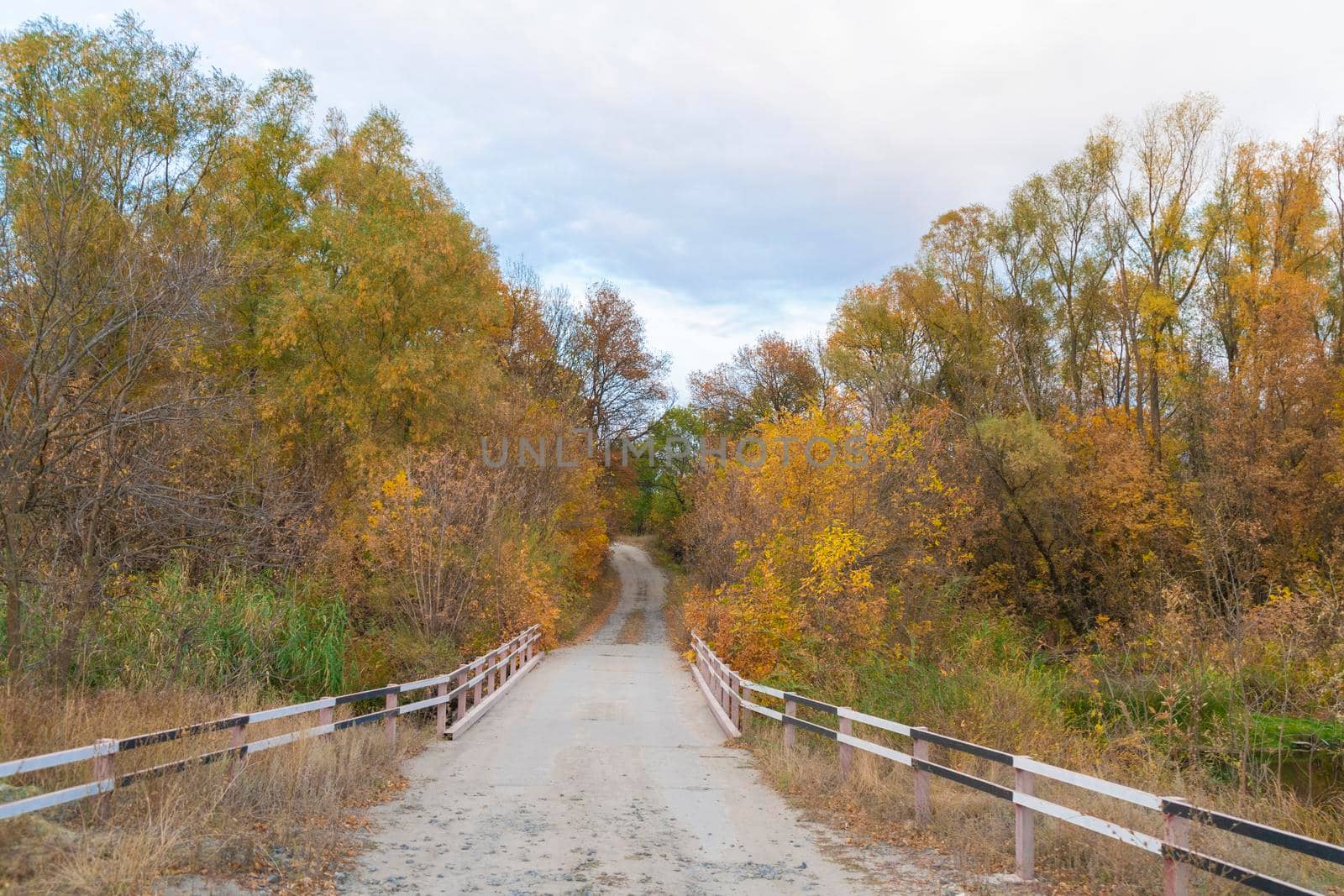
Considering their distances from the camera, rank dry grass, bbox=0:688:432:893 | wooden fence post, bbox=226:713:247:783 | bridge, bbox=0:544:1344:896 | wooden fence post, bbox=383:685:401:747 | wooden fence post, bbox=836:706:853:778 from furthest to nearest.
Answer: wooden fence post, bbox=383:685:401:747 < wooden fence post, bbox=836:706:853:778 < wooden fence post, bbox=226:713:247:783 < bridge, bbox=0:544:1344:896 < dry grass, bbox=0:688:432:893

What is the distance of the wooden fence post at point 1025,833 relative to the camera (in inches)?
249

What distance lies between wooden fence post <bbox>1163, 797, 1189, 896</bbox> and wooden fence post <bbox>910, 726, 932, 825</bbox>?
8.54ft

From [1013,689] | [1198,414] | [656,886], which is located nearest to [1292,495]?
[1198,414]

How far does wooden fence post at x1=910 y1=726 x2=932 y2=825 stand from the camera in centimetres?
780

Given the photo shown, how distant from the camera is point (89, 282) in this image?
9727mm

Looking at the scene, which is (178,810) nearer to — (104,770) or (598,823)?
(104,770)

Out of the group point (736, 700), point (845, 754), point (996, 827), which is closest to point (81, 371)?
point (845, 754)

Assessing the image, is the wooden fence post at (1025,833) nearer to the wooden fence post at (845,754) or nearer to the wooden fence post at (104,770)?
the wooden fence post at (845,754)

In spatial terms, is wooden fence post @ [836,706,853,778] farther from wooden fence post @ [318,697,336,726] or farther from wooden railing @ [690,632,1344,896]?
wooden fence post @ [318,697,336,726]

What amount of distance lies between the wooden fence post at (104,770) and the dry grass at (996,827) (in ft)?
18.3

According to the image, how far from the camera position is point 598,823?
7.95 meters

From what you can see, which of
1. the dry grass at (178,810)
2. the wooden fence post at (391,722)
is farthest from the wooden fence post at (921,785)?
the wooden fence post at (391,722)

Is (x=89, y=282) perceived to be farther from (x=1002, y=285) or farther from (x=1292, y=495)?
(x=1002, y=285)

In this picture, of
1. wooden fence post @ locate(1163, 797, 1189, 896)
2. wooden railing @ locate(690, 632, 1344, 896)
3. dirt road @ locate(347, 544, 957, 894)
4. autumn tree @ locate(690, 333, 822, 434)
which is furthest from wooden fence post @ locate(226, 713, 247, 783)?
autumn tree @ locate(690, 333, 822, 434)
